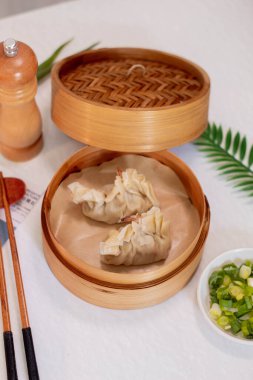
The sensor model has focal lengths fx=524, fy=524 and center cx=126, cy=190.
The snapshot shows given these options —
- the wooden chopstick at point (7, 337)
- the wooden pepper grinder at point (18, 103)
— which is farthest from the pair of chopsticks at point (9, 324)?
the wooden pepper grinder at point (18, 103)

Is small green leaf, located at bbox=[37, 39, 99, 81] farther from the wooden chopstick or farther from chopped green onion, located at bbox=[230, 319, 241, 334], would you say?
chopped green onion, located at bbox=[230, 319, 241, 334]

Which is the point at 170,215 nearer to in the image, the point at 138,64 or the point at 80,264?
the point at 80,264

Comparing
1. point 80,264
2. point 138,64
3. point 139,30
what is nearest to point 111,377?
point 80,264

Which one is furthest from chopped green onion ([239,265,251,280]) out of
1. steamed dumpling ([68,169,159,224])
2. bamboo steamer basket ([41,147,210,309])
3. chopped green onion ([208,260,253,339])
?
steamed dumpling ([68,169,159,224])

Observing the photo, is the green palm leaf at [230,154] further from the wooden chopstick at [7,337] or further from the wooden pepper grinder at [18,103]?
the wooden chopstick at [7,337]

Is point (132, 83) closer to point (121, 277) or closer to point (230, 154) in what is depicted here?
point (230, 154)

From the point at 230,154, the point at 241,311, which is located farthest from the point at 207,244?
the point at 230,154

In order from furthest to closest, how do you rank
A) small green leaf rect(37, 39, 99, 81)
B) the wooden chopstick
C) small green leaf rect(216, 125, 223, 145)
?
1. small green leaf rect(37, 39, 99, 81)
2. small green leaf rect(216, 125, 223, 145)
3. the wooden chopstick
